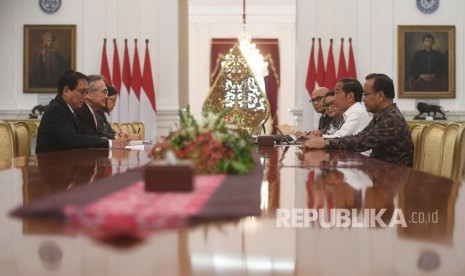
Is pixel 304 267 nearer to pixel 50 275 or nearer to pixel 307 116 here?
pixel 50 275

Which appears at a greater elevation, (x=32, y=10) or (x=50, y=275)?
(x=32, y=10)

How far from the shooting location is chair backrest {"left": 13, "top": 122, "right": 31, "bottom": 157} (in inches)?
185

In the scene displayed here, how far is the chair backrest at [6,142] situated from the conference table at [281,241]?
2565mm

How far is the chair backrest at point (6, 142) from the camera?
4.60 meters

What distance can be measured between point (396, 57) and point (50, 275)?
1095cm

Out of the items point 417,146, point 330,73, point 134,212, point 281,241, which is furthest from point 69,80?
point 330,73

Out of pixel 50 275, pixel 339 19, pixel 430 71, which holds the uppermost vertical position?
pixel 339 19

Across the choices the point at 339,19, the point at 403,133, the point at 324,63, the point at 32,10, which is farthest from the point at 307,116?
the point at 403,133

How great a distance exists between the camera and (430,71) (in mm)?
11469

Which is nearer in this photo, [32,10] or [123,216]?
[123,216]

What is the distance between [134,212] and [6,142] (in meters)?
3.46

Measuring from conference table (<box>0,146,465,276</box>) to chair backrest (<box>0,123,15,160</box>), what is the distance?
2.57m

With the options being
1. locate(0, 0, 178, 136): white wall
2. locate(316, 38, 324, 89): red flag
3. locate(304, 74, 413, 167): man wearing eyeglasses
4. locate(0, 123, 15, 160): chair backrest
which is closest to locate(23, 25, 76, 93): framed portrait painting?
A: locate(0, 0, 178, 136): white wall

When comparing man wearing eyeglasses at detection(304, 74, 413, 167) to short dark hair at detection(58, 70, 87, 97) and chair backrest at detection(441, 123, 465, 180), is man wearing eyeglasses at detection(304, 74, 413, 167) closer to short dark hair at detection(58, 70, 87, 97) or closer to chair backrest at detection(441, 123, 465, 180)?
chair backrest at detection(441, 123, 465, 180)
